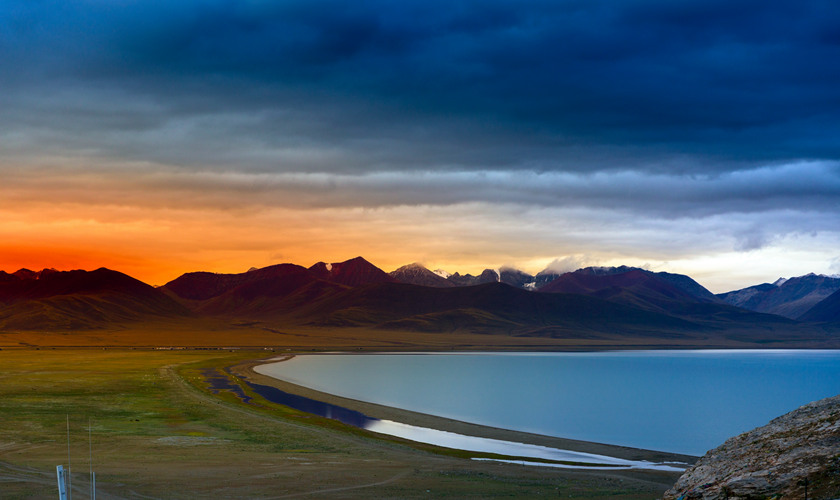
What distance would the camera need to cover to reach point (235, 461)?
131ft

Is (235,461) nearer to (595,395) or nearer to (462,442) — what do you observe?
(462,442)

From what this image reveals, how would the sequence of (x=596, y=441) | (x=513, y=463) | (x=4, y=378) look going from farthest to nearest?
(x=4, y=378)
(x=596, y=441)
(x=513, y=463)

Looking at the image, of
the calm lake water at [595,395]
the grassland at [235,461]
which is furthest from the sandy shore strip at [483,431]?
the grassland at [235,461]

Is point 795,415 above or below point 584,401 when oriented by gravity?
above

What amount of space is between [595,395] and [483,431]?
46.0 m

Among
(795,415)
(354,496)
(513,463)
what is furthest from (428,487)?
(795,415)

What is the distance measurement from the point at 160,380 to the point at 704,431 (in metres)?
69.0

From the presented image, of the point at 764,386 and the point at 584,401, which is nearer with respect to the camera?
the point at 584,401

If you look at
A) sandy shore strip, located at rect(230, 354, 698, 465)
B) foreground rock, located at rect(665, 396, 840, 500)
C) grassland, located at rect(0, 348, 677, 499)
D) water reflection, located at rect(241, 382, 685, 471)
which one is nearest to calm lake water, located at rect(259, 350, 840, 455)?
sandy shore strip, located at rect(230, 354, 698, 465)

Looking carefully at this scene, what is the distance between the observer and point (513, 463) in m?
45.3

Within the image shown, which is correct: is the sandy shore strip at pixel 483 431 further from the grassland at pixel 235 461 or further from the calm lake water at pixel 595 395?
the grassland at pixel 235 461

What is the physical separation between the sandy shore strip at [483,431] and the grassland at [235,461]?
9477mm

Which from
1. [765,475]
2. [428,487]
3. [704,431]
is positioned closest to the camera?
[765,475]

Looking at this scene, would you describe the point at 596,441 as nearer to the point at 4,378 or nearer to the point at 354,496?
the point at 354,496
